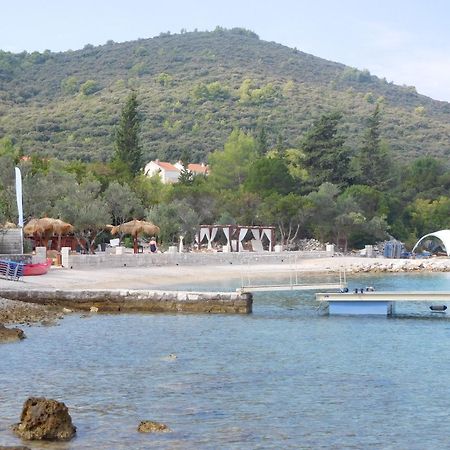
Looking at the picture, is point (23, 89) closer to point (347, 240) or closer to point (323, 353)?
point (347, 240)

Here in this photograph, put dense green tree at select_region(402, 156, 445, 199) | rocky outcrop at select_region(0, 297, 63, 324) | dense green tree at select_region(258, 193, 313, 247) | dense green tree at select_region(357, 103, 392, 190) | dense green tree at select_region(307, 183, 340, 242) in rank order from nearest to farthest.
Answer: rocky outcrop at select_region(0, 297, 63, 324) < dense green tree at select_region(258, 193, 313, 247) < dense green tree at select_region(307, 183, 340, 242) < dense green tree at select_region(357, 103, 392, 190) < dense green tree at select_region(402, 156, 445, 199)

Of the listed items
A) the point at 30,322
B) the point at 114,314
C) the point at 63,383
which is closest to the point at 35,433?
the point at 63,383

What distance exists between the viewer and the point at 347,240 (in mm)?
75438

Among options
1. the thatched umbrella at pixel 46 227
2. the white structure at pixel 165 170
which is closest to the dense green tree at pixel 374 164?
the white structure at pixel 165 170

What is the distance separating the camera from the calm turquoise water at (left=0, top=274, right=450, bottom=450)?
13719 mm

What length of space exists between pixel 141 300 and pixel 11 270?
6907mm

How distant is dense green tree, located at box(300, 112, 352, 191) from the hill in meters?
17.4

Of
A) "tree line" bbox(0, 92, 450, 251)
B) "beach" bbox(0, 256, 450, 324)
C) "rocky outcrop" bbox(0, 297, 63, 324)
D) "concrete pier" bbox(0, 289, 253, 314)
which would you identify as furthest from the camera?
"tree line" bbox(0, 92, 450, 251)

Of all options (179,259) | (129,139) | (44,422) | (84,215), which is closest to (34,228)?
(84,215)

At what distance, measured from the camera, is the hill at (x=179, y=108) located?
124 metres

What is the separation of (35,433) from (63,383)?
4.29 meters

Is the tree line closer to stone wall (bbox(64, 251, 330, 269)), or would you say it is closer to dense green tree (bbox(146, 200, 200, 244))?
dense green tree (bbox(146, 200, 200, 244))

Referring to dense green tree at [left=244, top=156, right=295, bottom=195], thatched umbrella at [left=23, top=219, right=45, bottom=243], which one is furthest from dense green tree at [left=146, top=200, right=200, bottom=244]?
thatched umbrella at [left=23, top=219, right=45, bottom=243]

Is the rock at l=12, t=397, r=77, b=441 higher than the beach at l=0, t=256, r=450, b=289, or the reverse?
the beach at l=0, t=256, r=450, b=289
